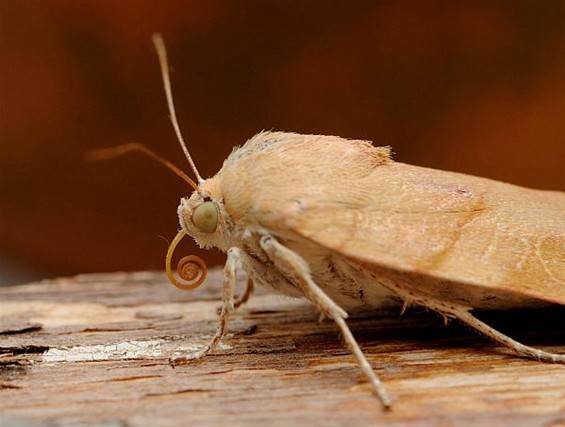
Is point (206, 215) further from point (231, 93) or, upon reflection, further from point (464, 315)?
point (231, 93)

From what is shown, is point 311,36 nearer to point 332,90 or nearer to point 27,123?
point 332,90

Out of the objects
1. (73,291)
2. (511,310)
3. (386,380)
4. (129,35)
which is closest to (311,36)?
(129,35)

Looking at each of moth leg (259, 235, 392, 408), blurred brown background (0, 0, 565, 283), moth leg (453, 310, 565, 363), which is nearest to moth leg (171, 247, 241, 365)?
moth leg (259, 235, 392, 408)

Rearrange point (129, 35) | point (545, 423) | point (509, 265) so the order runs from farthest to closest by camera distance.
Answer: point (129, 35) → point (509, 265) → point (545, 423)

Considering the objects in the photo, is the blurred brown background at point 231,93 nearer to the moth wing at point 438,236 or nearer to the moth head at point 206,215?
the moth head at point 206,215

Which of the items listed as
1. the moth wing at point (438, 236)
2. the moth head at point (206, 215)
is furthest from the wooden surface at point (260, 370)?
the moth head at point (206, 215)

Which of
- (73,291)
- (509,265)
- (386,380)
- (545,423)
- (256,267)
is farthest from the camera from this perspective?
(73,291)
